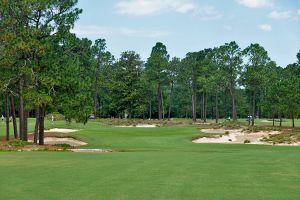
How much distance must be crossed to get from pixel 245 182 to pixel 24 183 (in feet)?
20.6

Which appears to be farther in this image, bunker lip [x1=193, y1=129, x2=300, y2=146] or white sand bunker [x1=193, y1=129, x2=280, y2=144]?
white sand bunker [x1=193, y1=129, x2=280, y2=144]

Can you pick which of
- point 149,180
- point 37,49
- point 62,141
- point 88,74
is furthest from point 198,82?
point 149,180

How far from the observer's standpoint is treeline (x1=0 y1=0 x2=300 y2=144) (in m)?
33.1

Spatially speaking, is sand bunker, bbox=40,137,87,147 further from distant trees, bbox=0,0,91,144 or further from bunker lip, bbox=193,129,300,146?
bunker lip, bbox=193,129,300,146

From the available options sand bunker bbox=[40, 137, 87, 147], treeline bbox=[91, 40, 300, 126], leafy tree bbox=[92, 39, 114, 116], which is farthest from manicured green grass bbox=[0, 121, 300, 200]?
leafy tree bbox=[92, 39, 114, 116]

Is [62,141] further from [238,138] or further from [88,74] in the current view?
[238,138]

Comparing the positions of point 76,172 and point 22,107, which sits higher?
point 22,107

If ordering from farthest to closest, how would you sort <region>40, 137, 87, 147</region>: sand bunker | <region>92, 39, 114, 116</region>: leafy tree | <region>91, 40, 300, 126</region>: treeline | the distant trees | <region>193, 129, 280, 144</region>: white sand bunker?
<region>92, 39, 114, 116</region>: leafy tree < <region>91, 40, 300, 126</region>: treeline < <region>193, 129, 280, 144</region>: white sand bunker < <region>40, 137, 87, 147</region>: sand bunker < the distant trees

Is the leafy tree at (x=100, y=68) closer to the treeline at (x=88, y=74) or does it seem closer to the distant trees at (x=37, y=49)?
the treeline at (x=88, y=74)

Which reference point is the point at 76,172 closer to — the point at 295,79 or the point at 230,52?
the point at 295,79

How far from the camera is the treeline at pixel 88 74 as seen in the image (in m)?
33.1

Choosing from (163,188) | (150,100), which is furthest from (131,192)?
(150,100)

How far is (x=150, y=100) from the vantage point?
111 meters

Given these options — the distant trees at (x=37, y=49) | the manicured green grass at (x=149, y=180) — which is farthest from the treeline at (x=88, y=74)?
the manicured green grass at (x=149, y=180)
